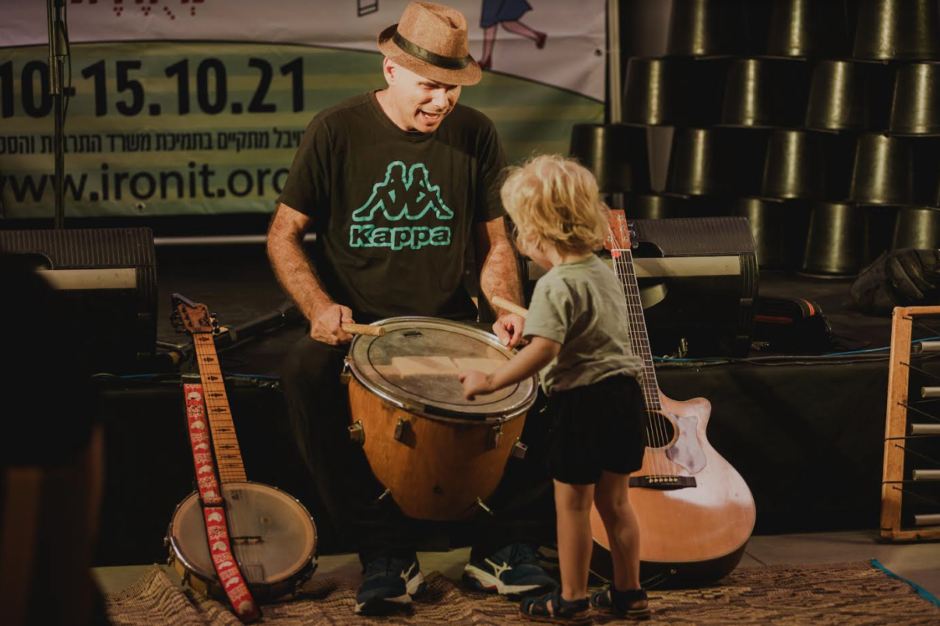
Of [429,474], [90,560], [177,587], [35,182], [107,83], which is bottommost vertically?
[177,587]

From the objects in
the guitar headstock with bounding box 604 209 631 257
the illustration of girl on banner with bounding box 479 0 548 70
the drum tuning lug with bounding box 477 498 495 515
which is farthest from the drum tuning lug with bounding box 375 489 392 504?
the illustration of girl on banner with bounding box 479 0 548 70

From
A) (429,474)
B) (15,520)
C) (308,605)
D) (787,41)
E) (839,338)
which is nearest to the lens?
(15,520)

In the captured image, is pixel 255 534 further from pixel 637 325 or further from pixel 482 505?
pixel 637 325

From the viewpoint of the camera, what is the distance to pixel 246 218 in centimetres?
644

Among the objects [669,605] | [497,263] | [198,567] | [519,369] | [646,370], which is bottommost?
[669,605]

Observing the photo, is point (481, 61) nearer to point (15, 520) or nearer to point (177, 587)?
point (177, 587)

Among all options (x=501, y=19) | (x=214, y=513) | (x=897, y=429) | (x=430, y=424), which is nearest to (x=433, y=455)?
(x=430, y=424)

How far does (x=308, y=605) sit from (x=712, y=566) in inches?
43.5

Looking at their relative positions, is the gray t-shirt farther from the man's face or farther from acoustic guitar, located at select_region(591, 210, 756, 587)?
the man's face

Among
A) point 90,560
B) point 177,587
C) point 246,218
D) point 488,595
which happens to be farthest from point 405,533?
point 246,218

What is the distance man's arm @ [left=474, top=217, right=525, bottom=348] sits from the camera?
3445 millimetres

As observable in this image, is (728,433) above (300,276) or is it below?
below

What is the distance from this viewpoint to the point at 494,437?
281 centimetres

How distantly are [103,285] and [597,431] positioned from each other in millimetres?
1590
